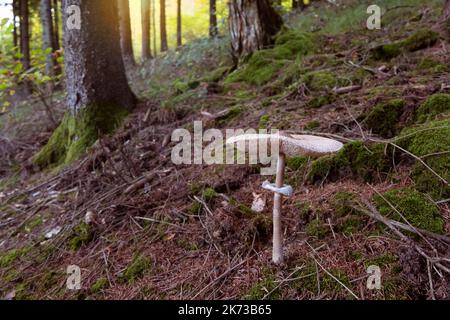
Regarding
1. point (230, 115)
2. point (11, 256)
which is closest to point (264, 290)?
point (11, 256)

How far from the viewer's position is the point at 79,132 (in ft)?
16.0

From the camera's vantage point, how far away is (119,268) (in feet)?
8.00

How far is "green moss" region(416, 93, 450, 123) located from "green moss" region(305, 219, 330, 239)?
1290mm

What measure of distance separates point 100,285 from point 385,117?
2.54 m

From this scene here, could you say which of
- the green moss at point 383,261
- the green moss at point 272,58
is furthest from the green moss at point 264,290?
the green moss at point 272,58

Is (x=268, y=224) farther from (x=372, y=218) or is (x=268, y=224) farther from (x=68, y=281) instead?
(x=68, y=281)

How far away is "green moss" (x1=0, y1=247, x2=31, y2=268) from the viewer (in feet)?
9.51

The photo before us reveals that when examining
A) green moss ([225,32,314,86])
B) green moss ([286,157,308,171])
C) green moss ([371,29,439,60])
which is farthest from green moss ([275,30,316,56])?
green moss ([286,157,308,171])

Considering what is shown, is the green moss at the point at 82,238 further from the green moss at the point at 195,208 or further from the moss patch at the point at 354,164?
the moss patch at the point at 354,164

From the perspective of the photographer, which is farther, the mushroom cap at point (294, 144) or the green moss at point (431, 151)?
the green moss at point (431, 151)

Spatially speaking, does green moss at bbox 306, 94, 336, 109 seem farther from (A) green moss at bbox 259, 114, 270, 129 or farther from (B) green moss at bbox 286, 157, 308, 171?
(B) green moss at bbox 286, 157, 308, 171

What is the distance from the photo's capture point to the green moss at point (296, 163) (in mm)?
2850

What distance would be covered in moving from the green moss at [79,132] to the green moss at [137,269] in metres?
2.67

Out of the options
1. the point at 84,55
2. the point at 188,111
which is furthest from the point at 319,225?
the point at 84,55
